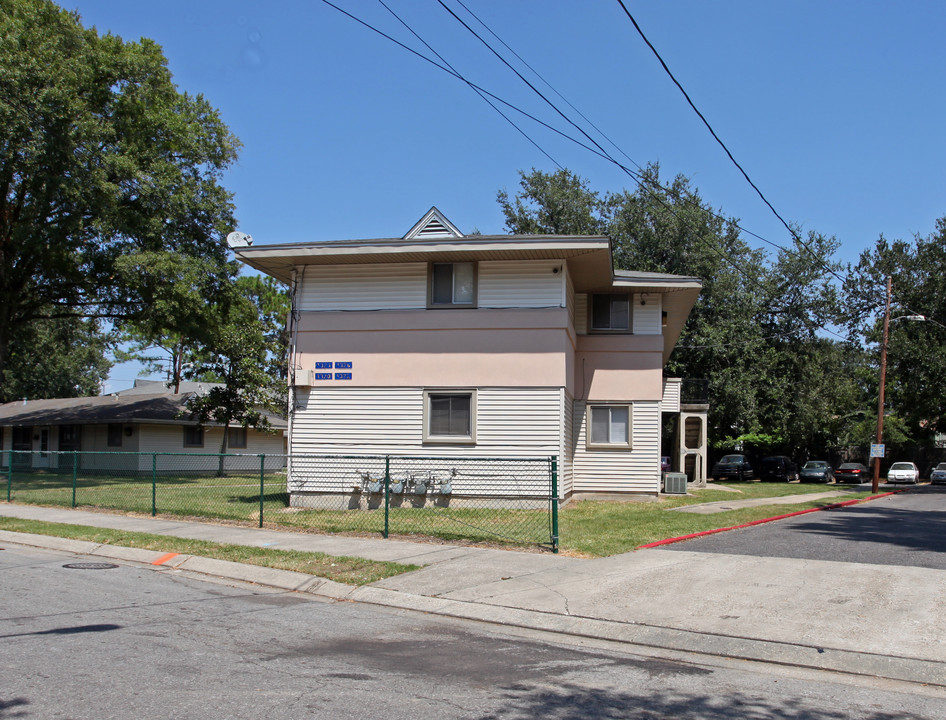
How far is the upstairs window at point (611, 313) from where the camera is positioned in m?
21.6

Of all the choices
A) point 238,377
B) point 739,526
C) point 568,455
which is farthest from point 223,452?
point 739,526

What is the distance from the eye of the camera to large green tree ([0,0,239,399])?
86.6ft

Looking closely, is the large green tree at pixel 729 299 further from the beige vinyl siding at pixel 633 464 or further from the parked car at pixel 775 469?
the beige vinyl siding at pixel 633 464

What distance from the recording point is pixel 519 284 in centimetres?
1783

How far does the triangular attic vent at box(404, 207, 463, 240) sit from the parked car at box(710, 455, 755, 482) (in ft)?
91.1

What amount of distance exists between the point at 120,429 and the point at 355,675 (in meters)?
36.8

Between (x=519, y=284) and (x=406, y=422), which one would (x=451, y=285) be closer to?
(x=519, y=284)

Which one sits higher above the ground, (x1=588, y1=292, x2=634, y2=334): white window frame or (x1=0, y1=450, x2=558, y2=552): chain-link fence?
(x1=588, y1=292, x2=634, y2=334): white window frame

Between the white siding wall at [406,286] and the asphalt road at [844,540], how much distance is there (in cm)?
651

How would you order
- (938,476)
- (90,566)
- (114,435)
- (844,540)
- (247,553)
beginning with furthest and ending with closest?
(938,476) → (114,435) → (844,540) → (247,553) → (90,566)

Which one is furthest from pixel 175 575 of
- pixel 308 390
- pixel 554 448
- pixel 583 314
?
pixel 583 314

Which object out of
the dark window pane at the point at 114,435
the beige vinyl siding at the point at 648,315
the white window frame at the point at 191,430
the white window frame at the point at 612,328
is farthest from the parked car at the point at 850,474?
the dark window pane at the point at 114,435

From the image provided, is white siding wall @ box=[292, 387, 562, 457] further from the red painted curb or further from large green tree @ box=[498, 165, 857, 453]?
large green tree @ box=[498, 165, 857, 453]

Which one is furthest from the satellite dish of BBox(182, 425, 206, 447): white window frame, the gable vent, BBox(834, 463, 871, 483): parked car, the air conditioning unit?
BBox(834, 463, 871, 483): parked car
